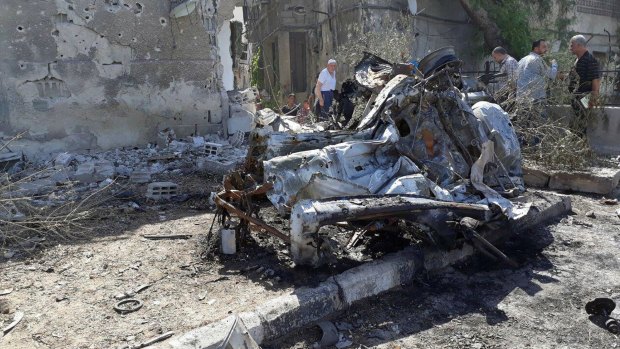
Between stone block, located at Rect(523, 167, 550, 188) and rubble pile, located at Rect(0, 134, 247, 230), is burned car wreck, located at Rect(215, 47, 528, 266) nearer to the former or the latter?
stone block, located at Rect(523, 167, 550, 188)

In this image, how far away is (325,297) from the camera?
335cm

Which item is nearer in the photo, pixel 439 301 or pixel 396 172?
pixel 439 301

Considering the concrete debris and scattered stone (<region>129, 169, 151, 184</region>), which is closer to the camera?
the concrete debris

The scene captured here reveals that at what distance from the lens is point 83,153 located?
7945 mm

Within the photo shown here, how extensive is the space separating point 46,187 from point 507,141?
5569mm

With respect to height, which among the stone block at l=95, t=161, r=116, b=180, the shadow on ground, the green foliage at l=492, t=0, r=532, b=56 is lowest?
the shadow on ground

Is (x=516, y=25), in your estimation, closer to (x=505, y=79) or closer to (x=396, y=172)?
(x=505, y=79)

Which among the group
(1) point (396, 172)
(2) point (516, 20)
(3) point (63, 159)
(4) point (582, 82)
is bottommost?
(3) point (63, 159)

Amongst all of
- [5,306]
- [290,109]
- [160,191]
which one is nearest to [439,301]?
[5,306]

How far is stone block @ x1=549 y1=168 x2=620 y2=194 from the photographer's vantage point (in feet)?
21.5

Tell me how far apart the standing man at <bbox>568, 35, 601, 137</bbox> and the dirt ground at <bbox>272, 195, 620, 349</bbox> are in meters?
3.76

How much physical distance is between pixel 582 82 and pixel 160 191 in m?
6.68

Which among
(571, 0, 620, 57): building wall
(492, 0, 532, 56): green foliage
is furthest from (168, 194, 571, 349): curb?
(571, 0, 620, 57): building wall

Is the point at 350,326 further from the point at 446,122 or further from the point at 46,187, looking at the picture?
the point at 46,187
